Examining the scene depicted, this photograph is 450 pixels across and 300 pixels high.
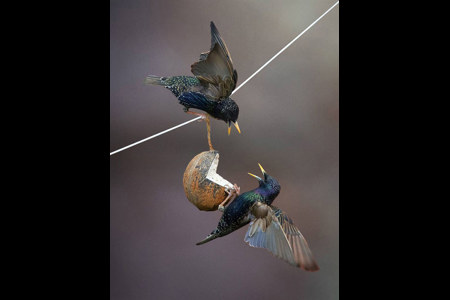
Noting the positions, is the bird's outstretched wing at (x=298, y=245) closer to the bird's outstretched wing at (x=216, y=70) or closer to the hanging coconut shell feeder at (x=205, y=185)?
the hanging coconut shell feeder at (x=205, y=185)

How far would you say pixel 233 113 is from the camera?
1152 mm

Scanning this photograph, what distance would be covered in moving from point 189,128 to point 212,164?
0.52 meters

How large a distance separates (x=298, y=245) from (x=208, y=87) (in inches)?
21.7

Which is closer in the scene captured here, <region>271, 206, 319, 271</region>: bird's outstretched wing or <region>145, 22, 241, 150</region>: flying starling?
<region>271, 206, 319, 271</region>: bird's outstretched wing

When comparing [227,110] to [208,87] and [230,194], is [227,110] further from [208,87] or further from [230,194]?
[230,194]

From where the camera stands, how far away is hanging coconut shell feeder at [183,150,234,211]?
1.12 meters

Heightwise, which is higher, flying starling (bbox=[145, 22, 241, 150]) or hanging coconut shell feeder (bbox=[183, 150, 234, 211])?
flying starling (bbox=[145, 22, 241, 150])

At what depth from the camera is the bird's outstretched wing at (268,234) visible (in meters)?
0.96

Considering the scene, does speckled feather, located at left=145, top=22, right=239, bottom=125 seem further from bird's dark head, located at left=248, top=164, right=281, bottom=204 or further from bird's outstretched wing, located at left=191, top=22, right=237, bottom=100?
bird's dark head, located at left=248, top=164, right=281, bottom=204

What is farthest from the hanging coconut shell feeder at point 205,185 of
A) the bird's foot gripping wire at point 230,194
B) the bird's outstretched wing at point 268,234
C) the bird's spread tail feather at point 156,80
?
the bird's spread tail feather at point 156,80

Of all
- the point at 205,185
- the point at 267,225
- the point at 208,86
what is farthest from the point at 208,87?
the point at 267,225

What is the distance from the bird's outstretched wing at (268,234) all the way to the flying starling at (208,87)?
0.26 m

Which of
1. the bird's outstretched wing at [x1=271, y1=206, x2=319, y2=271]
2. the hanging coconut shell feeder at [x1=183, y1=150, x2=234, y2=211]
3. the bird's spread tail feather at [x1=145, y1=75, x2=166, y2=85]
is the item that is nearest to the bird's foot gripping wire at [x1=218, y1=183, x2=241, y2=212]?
the hanging coconut shell feeder at [x1=183, y1=150, x2=234, y2=211]

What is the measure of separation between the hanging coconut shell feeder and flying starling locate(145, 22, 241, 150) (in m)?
0.16
